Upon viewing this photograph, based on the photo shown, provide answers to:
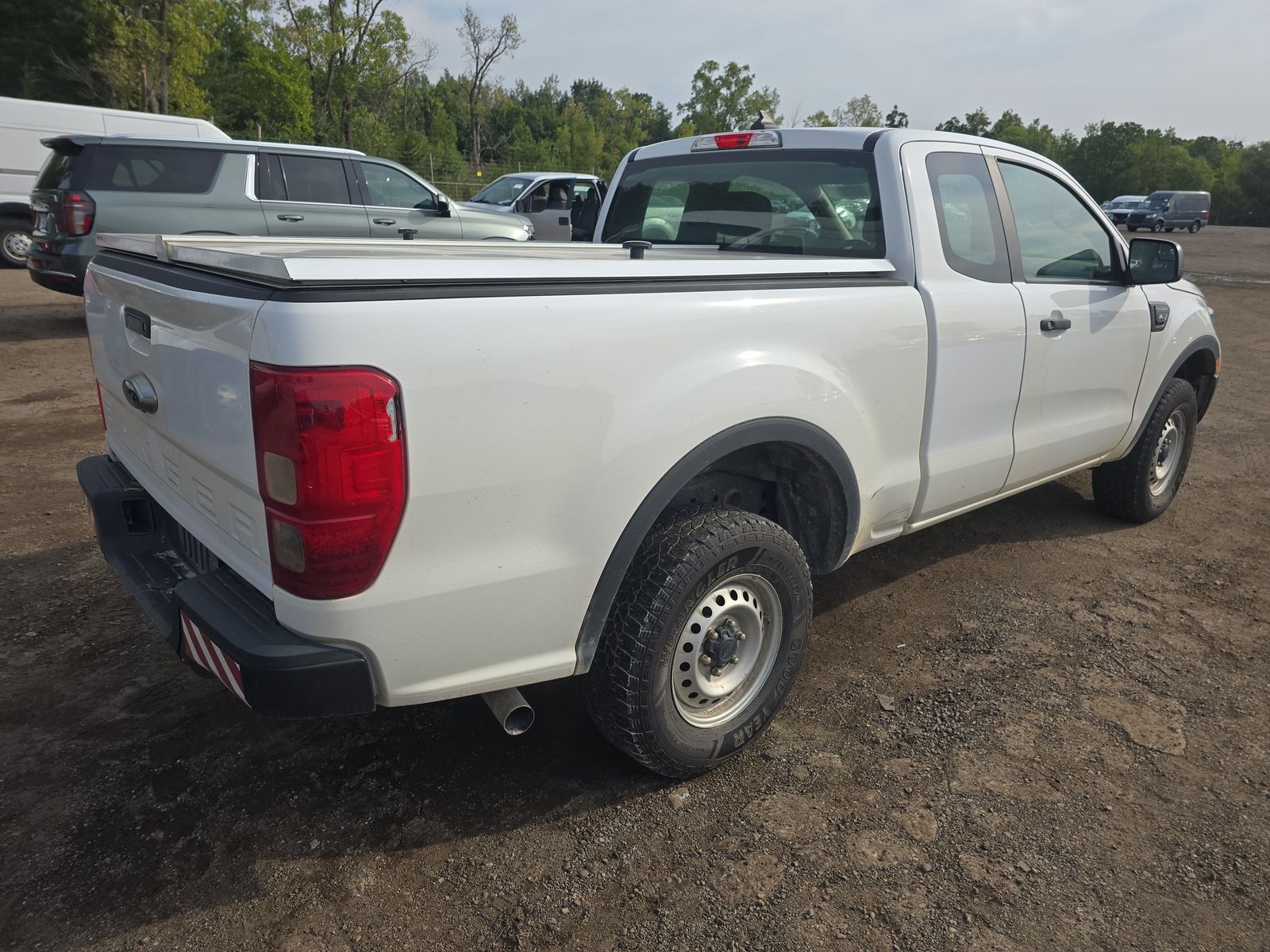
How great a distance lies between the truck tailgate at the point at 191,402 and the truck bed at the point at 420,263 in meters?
0.09

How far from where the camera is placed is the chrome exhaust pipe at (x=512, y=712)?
2219 mm

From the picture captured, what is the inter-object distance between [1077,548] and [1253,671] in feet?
3.98

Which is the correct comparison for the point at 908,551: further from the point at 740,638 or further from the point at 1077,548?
the point at 740,638

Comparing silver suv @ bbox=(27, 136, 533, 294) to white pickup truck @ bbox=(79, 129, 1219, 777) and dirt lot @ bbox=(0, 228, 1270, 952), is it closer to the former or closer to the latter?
dirt lot @ bbox=(0, 228, 1270, 952)

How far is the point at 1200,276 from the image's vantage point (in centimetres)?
1962

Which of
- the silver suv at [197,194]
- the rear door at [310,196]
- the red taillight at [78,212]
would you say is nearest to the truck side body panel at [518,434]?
the silver suv at [197,194]

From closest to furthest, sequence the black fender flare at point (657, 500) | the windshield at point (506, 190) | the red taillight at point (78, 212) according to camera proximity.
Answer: the black fender flare at point (657, 500), the red taillight at point (78, 212), the windshield at point (506, 190)

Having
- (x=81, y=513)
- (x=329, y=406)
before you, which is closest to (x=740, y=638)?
(x=329, y=406)

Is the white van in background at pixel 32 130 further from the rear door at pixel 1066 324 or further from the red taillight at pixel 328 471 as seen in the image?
the red taillight at pixel 328 471

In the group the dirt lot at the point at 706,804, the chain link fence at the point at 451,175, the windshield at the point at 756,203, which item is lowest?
the dirt lot at the point at 706,804

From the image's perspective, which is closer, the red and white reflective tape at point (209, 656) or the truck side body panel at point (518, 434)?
the truck side body panel at point (518, 434)

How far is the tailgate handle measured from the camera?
7.55 feet

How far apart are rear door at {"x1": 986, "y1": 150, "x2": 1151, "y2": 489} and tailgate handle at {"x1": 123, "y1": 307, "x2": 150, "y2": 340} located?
3.02m

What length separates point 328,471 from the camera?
1768 millimetres
